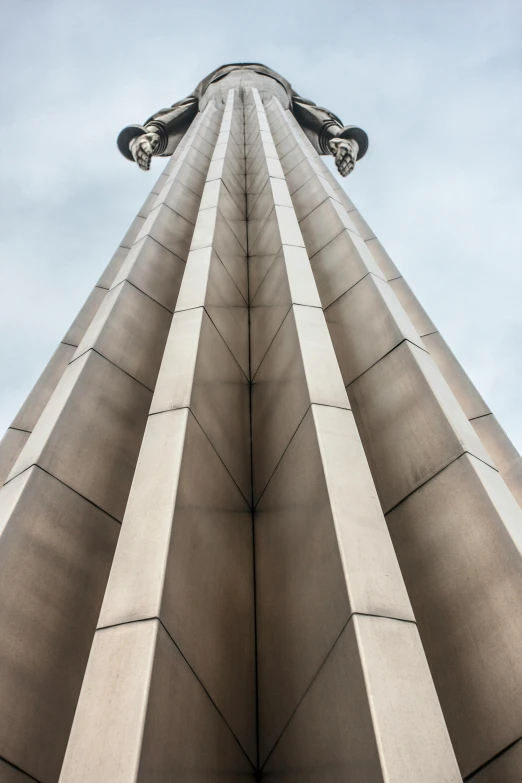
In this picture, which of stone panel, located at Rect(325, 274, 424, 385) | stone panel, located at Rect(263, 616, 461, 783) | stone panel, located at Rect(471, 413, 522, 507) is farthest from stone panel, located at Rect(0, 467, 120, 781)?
stone panel, located at Rect(471, 413, 522, 507)

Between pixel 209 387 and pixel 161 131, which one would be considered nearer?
pixel 209 387

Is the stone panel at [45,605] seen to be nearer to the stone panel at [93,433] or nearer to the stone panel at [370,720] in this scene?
the stone panel at [93,433]

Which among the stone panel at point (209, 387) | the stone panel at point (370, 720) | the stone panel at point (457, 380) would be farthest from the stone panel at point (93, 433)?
the stone panel at point (457, 380)

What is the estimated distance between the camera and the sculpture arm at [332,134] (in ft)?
84.1

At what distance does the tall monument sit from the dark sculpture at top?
18.2 meters

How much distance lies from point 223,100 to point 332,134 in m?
4.85

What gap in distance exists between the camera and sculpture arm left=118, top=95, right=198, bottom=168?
2656 centimetres

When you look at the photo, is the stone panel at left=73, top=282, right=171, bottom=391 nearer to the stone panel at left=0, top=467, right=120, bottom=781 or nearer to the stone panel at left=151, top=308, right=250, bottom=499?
the stone panel at left=151, top=308, right=250, bottom=499

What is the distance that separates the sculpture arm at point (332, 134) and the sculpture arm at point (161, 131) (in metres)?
4.95

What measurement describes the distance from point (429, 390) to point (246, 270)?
603 centimetres

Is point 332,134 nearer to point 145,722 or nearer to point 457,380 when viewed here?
point 457,380

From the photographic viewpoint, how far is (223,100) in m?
27.3

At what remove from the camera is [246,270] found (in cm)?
1216

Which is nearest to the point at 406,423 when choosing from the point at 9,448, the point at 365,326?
the point at 365,326
